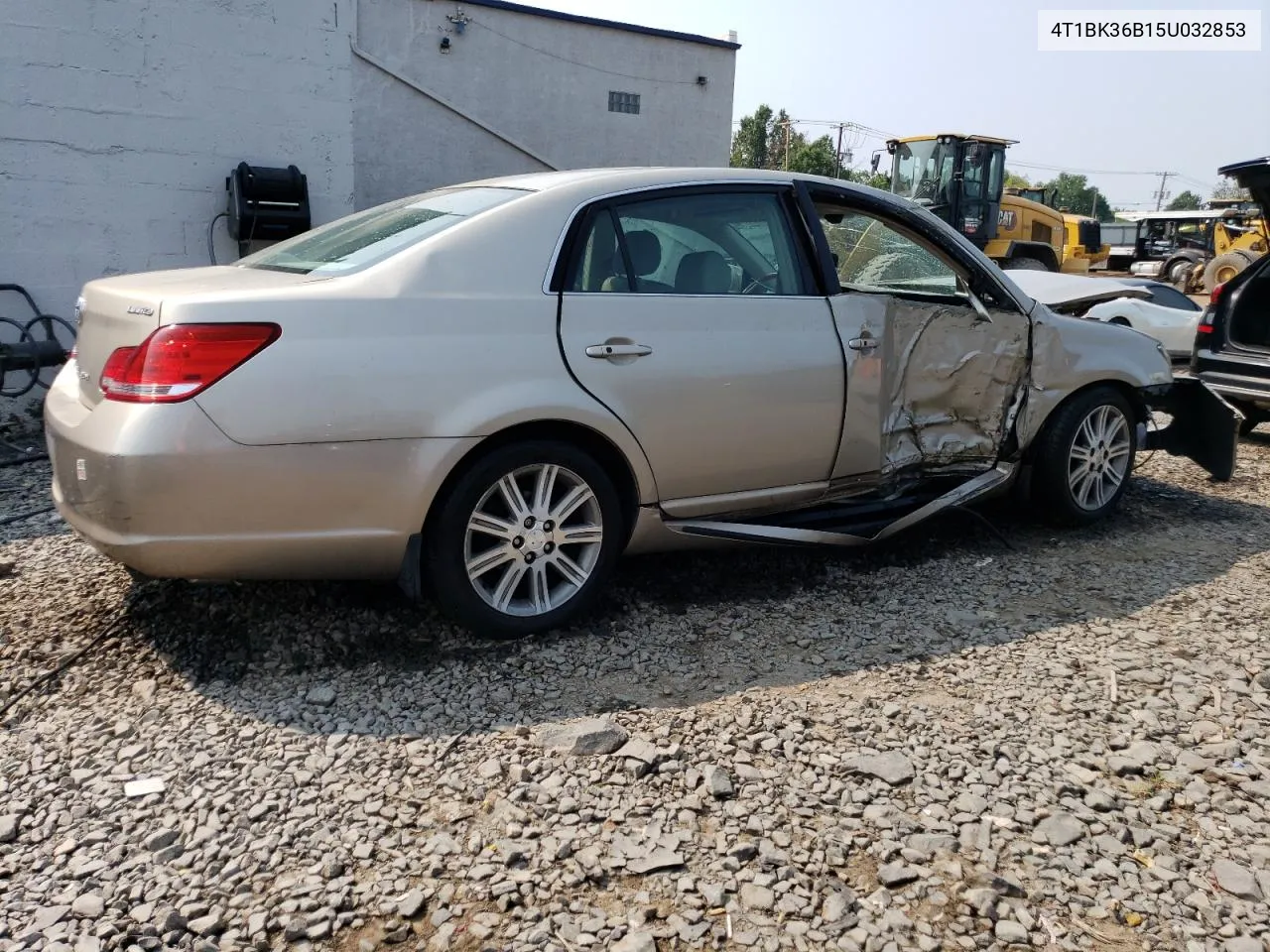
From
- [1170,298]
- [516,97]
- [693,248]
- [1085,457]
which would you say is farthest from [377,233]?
[516,97]

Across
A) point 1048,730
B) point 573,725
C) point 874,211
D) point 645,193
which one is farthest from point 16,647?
point 874,211

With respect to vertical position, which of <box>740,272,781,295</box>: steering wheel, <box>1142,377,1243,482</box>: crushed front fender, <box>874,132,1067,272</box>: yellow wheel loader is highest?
<box>874,132,1067,272</box>: yellow wheel loader

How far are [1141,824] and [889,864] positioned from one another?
2.47 feet

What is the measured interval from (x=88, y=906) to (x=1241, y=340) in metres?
8.34

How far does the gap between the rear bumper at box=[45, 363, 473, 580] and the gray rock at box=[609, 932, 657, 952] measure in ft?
5.20

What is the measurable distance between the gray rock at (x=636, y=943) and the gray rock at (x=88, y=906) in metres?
1.17

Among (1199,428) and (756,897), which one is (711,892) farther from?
(1199,428)

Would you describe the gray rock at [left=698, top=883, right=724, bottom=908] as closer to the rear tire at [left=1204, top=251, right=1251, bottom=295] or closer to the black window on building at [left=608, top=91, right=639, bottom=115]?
the black window on building at [left=608, top=91, right=639, bottom=115]

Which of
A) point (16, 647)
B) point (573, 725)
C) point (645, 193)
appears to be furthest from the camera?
point (645, 193)

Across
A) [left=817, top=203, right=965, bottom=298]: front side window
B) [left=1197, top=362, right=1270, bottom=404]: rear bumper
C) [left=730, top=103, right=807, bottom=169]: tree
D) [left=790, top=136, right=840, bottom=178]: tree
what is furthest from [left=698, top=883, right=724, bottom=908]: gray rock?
[left=730, top=103, right=807, bottom=169]: tree

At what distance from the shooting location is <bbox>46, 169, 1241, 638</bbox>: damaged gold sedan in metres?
3.26

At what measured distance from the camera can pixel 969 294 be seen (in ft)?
16.4

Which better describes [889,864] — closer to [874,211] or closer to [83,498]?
[83,498]

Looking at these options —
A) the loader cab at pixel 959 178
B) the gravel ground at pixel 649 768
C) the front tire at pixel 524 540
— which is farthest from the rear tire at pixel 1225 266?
the front tire at pixel 524 540
